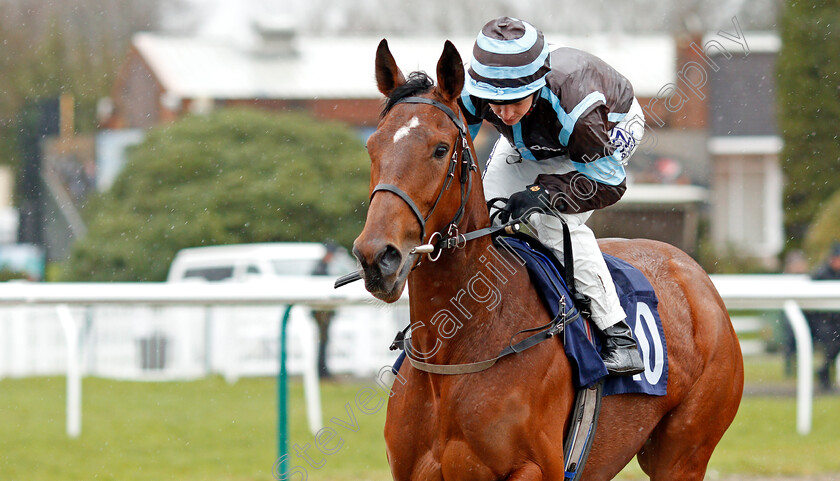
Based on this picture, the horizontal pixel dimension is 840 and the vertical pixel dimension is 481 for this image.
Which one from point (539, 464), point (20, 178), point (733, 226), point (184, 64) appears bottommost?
point (20, 178)

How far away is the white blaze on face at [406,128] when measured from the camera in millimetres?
2326

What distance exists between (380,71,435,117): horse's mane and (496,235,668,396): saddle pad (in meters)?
0.51

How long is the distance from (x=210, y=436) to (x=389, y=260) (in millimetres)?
4629

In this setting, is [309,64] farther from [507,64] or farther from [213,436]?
[507,64]

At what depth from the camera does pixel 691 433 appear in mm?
3262

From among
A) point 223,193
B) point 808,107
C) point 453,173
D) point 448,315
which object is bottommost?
point 223,193

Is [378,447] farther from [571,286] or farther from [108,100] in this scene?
[108,100]

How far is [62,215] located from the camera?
72.1ft

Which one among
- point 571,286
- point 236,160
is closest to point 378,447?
point 571,286

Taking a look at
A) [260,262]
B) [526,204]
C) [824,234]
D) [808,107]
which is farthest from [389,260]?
[808,107]

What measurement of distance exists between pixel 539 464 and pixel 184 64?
21.3 metres

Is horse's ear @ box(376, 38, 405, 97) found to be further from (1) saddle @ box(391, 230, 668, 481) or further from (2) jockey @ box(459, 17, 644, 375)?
(1) saddle @ box(391, 230, 668, 481)

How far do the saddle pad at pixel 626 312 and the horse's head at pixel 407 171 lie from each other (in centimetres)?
43

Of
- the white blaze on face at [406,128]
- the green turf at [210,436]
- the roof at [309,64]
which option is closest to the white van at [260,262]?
the green turf at [210,436]
